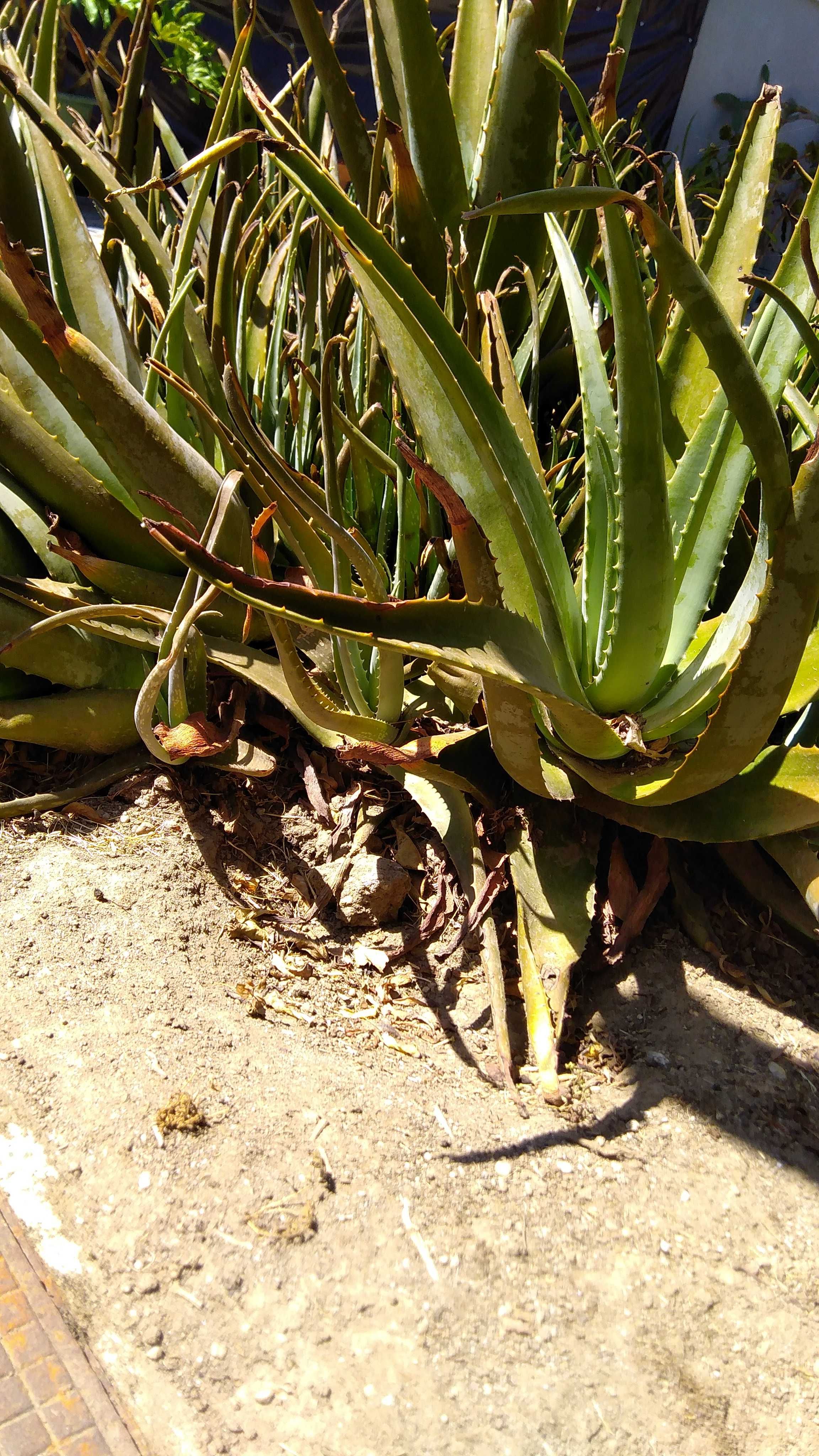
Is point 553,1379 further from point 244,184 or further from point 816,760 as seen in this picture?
point 244,184

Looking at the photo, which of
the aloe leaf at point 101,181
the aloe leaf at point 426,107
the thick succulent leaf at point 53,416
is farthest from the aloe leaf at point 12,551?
the aloe leaf at point 426,107

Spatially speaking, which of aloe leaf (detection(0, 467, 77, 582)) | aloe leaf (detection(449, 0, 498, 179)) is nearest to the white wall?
aloe leaf (detection(449, 0, 498, 179))

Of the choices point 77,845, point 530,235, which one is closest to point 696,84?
point 530,235

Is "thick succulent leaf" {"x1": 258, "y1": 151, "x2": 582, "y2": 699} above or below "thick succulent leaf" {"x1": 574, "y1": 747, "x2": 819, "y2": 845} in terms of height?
above

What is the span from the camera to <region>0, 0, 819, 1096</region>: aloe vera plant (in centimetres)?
93

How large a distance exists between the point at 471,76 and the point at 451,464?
107 cm

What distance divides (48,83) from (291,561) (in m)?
0.98

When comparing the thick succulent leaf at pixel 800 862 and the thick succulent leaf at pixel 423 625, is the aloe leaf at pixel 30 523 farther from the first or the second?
the thick succulent leaf at pixel 800 862

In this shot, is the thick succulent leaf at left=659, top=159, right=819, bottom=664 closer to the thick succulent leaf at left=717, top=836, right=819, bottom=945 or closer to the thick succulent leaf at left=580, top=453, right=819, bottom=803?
the thick succulent leaf at left=580, top=453, right=819, bottom=803

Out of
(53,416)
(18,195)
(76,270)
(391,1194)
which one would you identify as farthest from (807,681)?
(18,195)

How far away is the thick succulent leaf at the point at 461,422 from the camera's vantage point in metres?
0.93

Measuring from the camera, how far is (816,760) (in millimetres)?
1097

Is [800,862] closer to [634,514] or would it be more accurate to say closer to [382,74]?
[634,514]

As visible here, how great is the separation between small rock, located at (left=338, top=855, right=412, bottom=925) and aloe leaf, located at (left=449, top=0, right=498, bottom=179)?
1.28 m
